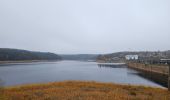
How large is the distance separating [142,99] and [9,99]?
7.99m

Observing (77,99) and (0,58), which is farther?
(0,58)

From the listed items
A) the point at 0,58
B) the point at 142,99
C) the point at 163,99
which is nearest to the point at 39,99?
the point at 142,99

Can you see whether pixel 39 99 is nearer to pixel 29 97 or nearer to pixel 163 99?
pixel 29 97

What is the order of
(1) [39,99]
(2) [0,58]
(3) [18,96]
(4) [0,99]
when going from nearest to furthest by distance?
(4) [0,99] < (1) [39,99] < (3) [18,96] < (2) [0,58]

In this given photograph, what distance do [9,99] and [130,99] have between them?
7.22 m

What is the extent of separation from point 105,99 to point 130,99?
169 cm

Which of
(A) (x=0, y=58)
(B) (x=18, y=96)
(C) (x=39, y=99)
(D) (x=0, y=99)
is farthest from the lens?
(A) (x=0, y=58)

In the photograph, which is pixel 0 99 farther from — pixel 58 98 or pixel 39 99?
pixel 58 98

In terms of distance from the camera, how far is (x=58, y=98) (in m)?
14.9

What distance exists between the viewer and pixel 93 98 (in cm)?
1495

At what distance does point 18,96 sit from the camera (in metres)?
15.8

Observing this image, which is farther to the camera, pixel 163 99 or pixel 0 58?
pixel 0 58

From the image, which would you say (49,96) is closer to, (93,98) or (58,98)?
(58,98)

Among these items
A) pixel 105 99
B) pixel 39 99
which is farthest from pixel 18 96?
pixel 105 99
